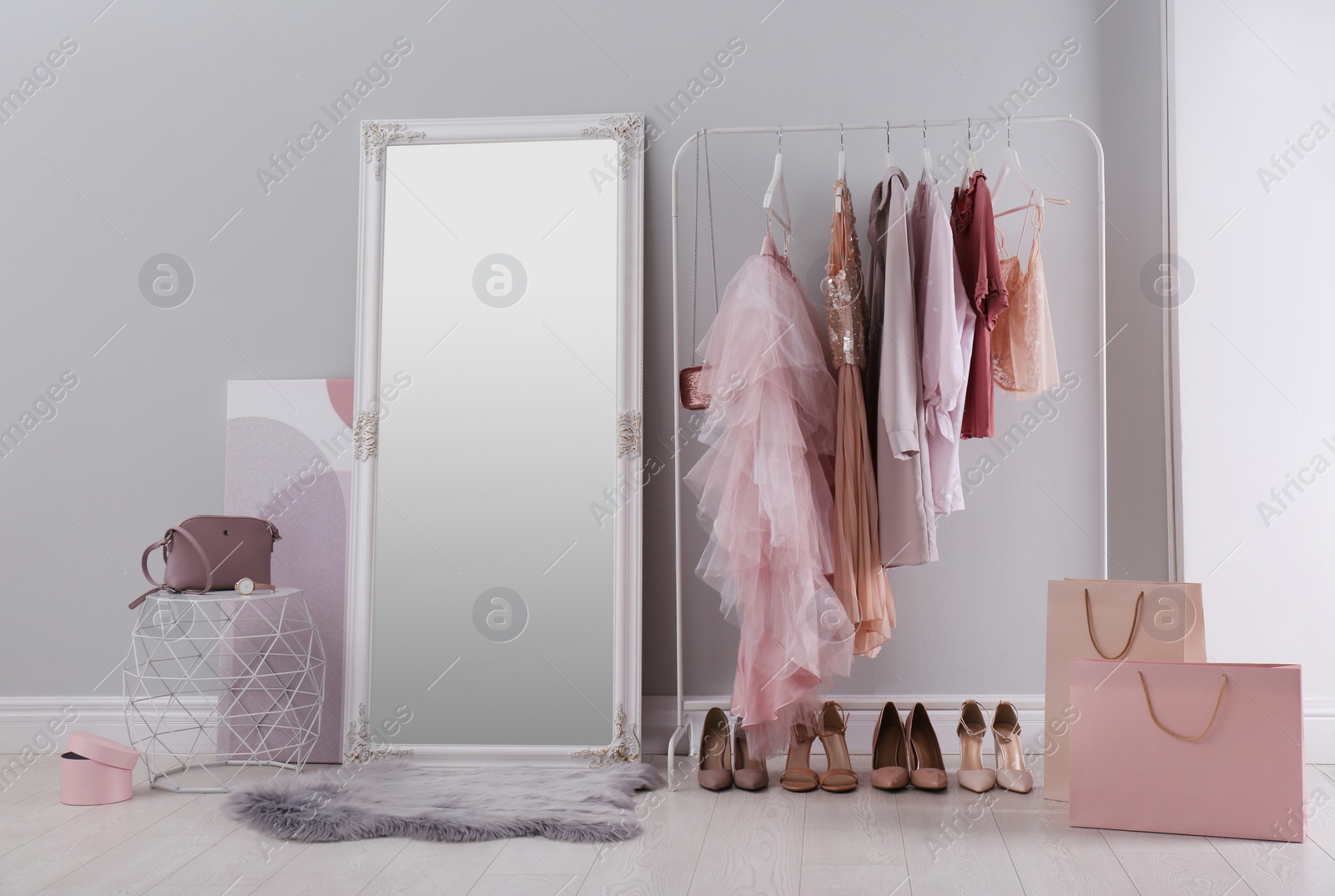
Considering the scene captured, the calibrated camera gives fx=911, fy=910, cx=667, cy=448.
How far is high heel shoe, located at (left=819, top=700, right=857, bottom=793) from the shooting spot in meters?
2.31

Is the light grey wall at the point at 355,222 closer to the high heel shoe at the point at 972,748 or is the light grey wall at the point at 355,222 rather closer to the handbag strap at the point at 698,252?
the handbag strap at the point at 698,252

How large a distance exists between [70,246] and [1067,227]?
3105 mm

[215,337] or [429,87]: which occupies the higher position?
[429,87]

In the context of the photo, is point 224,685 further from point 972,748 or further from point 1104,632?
point 1104,632

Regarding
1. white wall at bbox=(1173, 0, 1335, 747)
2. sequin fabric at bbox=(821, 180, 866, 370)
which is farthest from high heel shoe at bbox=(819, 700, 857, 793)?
white wall at bbox=(1173, 0, 1335, 747)

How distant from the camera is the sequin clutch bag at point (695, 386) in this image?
7.73 feet

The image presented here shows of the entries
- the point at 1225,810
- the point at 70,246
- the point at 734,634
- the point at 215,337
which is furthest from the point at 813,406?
the point at 70,246

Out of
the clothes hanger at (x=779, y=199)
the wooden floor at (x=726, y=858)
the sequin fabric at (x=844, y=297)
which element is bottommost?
the wooden floor at (x=726, y=858)

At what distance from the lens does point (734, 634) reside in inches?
107

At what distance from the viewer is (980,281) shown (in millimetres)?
2230

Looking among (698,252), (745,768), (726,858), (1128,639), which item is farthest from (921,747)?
(698,252)

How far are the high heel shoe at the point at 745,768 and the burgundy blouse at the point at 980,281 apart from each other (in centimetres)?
99

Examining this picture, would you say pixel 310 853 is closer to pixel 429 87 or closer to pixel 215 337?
pixel 215 337

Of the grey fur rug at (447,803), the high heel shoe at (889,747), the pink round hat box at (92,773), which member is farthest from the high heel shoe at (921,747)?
the pink round hat box at (92,773)
